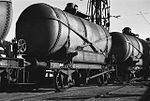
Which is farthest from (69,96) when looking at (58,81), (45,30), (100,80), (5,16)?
(100,80)

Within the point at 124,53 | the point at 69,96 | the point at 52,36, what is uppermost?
the point at 52,36

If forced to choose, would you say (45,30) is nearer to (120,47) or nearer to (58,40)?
(58,40)

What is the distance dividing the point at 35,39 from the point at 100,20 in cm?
1387

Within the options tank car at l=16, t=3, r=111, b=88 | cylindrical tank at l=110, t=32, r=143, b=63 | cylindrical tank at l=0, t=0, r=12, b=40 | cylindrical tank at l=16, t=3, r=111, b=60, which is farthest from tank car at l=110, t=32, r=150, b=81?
cylindrical tank at l=0, t=0, r=12, b=40

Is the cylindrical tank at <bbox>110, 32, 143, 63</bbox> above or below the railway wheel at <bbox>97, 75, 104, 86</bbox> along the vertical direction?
above

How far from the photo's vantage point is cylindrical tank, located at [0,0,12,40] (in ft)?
27.0

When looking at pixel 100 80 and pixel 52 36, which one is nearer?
A: pixel 52 36

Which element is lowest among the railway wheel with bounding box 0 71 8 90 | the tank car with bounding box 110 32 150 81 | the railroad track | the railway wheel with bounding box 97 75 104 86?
the railroad track

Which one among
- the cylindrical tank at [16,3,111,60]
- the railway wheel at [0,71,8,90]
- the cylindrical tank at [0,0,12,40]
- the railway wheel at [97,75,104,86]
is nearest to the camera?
the cylindrical tank at [0,0,12,40]

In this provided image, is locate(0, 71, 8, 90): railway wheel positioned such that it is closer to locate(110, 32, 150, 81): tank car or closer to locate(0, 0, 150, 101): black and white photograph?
locate(0, 0, 150, 101): black and white photograph

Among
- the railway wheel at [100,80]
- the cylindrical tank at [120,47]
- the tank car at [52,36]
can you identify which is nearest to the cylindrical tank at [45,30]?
the tank car at [52,36]

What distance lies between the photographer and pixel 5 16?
8367mm

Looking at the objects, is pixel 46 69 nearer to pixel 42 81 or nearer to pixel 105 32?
pixel 42 81

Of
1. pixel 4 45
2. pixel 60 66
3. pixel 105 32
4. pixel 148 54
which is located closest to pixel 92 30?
pixel 105 32
